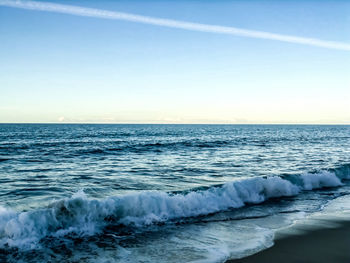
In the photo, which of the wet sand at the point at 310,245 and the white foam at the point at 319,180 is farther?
the white foam at the point at 319,180

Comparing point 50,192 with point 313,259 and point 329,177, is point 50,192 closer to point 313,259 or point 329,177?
point 313,259

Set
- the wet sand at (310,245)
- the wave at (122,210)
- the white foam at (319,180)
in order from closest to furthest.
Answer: the wet sand at (310,245) < the wave at (122,210) < the white foam at (319,180)

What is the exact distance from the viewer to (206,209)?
877cm

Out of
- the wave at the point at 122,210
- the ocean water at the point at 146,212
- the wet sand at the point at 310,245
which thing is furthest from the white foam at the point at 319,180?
the wet sand at the point at 310,245

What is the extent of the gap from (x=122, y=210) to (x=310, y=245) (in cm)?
444

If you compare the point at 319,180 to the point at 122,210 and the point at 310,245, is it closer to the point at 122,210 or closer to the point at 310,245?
the point at 310,245

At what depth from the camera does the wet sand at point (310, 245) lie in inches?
206

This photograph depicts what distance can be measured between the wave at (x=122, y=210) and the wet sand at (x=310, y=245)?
2635 mm

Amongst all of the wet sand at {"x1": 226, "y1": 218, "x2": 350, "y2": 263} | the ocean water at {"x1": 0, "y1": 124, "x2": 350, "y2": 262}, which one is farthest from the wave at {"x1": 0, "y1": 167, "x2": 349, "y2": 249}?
the wet sand at {"x1": 226, "y1": 218, "x2": 350, "y2": 263}

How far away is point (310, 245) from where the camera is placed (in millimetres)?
5906

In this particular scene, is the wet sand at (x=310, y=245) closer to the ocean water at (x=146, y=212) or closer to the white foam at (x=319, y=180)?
the ocean water at (x=146, y=212)

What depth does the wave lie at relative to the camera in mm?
6270

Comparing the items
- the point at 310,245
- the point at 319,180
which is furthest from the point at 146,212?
the point at 319,180

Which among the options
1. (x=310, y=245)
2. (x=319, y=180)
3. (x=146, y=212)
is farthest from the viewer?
(x=319, y=180)
